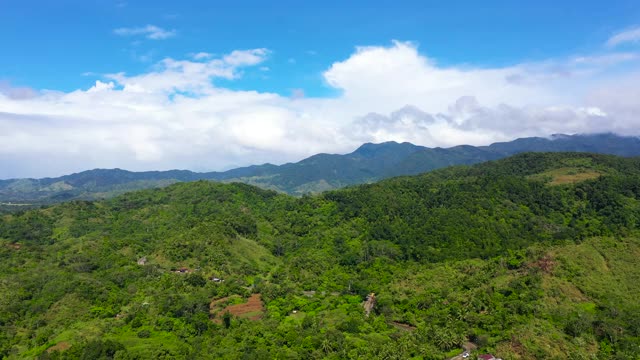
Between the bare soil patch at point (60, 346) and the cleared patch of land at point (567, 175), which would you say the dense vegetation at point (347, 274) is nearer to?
the bare soil patch at point (60, 346)

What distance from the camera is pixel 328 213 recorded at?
507ft

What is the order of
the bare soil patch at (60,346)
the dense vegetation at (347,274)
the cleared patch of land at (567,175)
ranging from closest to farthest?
the dense vegetation at (347,274) < the bare soil patch at (60,346) < the cleared patch of land at (567,175)

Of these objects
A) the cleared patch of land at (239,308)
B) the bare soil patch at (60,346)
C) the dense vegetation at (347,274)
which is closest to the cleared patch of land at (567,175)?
the dense vegetation at (347,274)

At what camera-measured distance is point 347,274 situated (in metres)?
114

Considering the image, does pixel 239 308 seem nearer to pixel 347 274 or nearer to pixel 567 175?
pixel 347 274

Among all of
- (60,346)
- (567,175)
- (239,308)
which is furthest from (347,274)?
(567,175)

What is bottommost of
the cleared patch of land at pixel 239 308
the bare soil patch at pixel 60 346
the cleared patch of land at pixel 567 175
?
the cleared patch of land at pixel 239 308

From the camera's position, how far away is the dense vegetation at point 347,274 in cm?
6906

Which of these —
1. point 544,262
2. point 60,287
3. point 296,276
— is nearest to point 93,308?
point 60,287

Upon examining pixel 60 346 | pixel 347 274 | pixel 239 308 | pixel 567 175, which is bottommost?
pixel 347 274

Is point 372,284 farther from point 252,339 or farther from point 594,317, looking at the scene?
point 594,317

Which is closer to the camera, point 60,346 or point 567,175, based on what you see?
point 60,346

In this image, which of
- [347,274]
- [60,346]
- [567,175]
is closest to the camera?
[60,346]

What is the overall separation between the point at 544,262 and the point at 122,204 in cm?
15886
